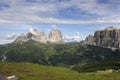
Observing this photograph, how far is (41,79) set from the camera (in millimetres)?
198500

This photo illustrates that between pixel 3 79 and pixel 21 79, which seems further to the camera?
pixel 21 79

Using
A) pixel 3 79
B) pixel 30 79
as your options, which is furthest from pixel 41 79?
pixel 3 79

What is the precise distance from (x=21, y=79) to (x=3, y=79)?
8621 cm

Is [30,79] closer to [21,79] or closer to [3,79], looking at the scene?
[21,79]

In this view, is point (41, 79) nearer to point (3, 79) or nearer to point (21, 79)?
point (21, 79)

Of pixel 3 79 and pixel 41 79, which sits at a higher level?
pixel 3 79

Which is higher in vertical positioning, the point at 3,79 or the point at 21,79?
the point at 3,79

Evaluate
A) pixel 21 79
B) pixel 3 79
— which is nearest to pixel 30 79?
pixel 21 79

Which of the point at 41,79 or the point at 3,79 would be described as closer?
the point at 3,79

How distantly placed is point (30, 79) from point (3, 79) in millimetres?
89336

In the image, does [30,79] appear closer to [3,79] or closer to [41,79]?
[41,79]

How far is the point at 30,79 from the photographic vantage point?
19500 cm

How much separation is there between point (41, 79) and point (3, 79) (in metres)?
93.3
